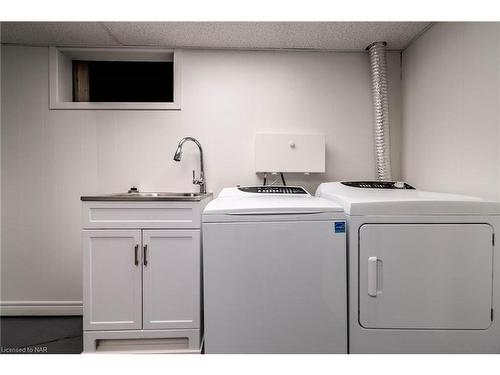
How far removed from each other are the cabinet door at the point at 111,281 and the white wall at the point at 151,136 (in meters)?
0.71

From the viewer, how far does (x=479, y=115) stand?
1.46 meters

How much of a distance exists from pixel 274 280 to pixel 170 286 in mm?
702

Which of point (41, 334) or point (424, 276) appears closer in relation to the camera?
point (424, 276)

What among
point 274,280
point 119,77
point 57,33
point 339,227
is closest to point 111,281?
point 274,280

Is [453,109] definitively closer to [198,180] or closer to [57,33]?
[198,180]

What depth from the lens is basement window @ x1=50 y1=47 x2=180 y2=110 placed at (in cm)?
220

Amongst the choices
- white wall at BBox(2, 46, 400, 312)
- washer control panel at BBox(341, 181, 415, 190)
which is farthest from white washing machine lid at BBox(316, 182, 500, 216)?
white wall at BBox(2, 46, 400, 312)

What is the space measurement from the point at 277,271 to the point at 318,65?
1.80 m

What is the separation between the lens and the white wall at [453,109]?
1.39 metres

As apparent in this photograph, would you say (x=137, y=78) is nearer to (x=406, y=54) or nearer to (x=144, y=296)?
(x=144, y=296)

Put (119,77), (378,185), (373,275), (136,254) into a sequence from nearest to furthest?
(373,275) → (136,254) → (378,185) → (119,77)

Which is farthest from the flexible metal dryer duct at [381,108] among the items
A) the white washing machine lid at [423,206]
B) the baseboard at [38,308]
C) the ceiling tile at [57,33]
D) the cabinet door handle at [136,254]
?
the baseboard at [38,308]

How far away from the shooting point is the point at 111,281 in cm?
156

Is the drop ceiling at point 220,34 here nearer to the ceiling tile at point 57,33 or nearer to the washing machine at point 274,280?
the ceiling tile at point 57,33
